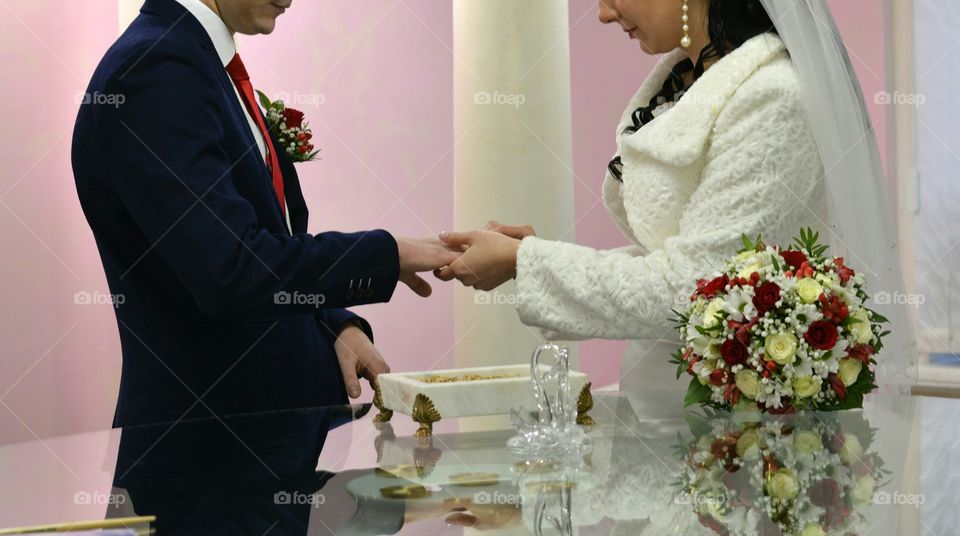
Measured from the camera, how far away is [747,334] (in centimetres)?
266

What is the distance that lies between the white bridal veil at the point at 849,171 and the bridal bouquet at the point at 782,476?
0.66 metres

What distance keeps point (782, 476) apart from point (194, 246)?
4.83 feet

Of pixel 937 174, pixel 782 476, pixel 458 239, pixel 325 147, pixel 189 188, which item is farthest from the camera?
pixel 325 147

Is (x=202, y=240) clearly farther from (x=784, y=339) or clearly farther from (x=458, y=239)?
(x=784, y=339)

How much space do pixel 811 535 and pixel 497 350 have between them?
420cm

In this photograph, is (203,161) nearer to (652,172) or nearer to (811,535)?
(652,172)

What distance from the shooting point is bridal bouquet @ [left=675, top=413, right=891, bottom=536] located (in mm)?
1609

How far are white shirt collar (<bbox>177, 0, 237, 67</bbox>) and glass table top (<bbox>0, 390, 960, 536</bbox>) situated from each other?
0.97 m

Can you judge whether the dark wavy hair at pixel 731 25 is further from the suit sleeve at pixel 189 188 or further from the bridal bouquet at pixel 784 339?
the suit sleeve at pixel 189 188

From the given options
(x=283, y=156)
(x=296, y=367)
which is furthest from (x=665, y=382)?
(x=283, y=156)

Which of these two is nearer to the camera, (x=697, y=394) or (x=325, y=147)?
(x=697, y=394)

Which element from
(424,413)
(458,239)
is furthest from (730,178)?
(424,413)

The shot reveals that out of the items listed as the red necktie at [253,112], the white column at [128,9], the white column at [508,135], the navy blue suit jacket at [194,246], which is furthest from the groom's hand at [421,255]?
the white column at [128,9]

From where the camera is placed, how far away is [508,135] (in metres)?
5.68
